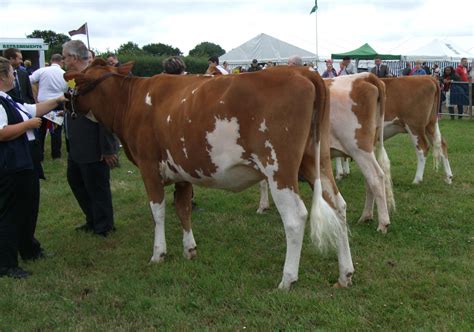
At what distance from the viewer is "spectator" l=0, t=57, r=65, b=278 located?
463cm

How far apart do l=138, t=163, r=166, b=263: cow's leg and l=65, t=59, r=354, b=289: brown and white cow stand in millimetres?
10

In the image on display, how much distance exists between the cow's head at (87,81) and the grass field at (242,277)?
64.4 inches

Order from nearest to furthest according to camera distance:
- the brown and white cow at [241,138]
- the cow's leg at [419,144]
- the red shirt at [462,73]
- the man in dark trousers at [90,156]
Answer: the brown and white cow at [241,138], the man in dark trousers at [90,156], the cow's leg at [419,144], the red shirt at [462,73]

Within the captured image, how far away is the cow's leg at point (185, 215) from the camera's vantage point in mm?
5359

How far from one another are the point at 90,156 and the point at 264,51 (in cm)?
2425

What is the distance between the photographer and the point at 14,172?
185 inches

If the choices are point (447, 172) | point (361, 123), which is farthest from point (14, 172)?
point (447, 172)

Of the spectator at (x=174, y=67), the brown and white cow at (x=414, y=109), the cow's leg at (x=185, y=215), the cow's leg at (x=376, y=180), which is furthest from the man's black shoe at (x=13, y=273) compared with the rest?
the brown and white cow at (x=414, y=109)

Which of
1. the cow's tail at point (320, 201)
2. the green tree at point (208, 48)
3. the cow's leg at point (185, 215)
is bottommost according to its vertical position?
the cow's leg at point (185, 215)

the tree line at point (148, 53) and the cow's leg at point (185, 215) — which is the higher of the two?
the tree line at point (148, 53)

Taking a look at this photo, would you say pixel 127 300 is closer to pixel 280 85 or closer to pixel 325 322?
→ pixel 325 322

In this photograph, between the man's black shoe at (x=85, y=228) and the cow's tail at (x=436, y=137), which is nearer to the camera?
the man's black shoe at (x=85, y=228)

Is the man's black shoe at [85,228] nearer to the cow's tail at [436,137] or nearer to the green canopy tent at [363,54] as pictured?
the cow's tail at [436,137]

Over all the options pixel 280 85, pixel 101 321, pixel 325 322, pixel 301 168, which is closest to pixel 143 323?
pixel 101 321
